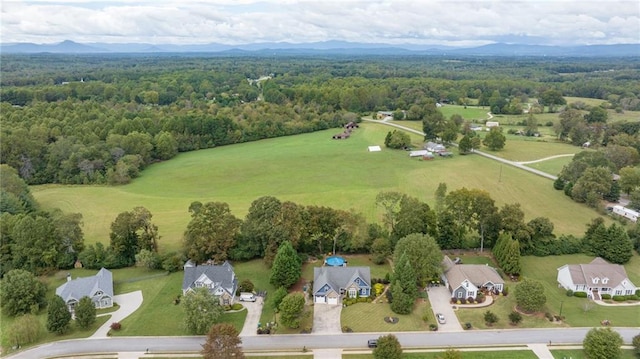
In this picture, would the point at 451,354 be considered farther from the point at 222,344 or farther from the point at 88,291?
the point at 88,291

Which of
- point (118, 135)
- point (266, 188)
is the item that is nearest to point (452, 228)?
point (266, 188)

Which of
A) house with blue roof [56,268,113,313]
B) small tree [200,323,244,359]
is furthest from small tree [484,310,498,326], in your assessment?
house with blue roof [56,268,113,313]

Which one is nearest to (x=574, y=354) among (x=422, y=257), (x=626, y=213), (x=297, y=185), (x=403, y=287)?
(x=403, y=287)

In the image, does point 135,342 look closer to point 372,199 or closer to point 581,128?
point 372,199

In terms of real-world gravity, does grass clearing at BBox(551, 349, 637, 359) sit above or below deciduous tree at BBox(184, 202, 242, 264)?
below

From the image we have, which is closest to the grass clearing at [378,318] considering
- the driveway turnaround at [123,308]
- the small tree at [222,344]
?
the small tree at [222,344]

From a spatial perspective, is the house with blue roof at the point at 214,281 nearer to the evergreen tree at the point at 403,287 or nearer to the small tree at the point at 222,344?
the small tree at the point at 222,344

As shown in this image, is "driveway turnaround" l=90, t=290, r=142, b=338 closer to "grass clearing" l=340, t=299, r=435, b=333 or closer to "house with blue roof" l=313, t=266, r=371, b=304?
"house with blue roof" l=313, t=266, r=371, b=304

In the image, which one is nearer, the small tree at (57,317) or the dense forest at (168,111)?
the small tree at (57,317)
